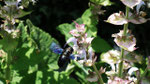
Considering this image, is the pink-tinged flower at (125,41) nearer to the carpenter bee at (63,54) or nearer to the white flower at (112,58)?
the white flower at (112,58)

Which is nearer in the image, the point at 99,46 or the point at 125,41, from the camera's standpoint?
the point at 125,41

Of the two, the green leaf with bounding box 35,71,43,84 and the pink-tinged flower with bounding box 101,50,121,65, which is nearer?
the pink-tinged flower with bounding box 101,50,121,65

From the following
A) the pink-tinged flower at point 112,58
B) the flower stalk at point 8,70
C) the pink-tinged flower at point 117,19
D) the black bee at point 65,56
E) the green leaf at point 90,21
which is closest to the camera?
the pink-tinged flower at point 117,19

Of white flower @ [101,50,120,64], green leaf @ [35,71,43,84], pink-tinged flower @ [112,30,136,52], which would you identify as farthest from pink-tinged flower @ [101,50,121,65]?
green leaf @ [35,71,43,84]

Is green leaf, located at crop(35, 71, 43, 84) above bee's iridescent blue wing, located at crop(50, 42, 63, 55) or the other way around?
the other way around

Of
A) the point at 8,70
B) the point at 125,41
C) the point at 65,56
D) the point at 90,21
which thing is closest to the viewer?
the point at 125,41

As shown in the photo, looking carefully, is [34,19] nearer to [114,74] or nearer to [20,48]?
[20,48]

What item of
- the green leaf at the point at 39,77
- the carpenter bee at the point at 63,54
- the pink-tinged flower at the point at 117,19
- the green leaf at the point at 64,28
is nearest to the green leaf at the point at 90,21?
the green leaf at the point at 64,28

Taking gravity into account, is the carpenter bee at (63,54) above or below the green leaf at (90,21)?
below

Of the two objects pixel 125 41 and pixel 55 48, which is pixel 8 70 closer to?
pixel 55 48

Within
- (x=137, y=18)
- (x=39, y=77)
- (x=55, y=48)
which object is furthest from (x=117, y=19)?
(x=55, y=48)

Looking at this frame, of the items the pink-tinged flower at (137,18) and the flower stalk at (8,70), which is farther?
→ the flower stalk at (8,70)

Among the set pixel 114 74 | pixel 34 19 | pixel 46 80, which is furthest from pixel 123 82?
pixel 34 19

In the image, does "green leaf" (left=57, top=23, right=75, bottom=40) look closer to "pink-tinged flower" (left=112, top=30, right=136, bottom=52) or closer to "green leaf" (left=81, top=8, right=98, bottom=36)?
"green leaf" (left=81, top=8, right=98, bottom=36)
